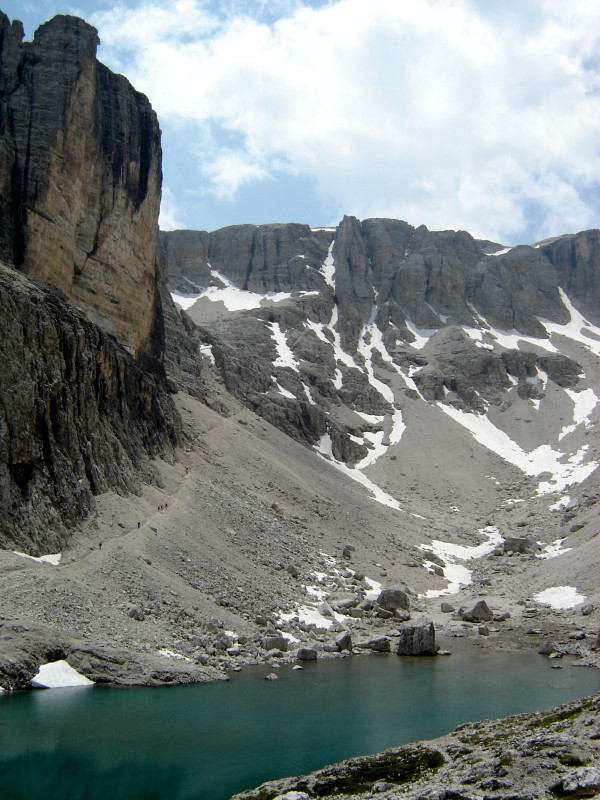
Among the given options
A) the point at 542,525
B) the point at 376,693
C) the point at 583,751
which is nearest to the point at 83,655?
the point at 376,693

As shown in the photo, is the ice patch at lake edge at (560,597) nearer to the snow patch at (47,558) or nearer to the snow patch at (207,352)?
the snow patch at (47,558)

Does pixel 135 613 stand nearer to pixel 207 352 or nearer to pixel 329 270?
pixel 207 352

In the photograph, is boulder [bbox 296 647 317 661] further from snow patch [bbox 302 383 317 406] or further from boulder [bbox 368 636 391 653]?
snow patch [bbox 302 383 317 406]

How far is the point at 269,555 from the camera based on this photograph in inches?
1992

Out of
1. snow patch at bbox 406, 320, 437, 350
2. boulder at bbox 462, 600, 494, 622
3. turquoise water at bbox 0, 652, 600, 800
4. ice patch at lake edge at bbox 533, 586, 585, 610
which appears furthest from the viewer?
snow patch at bbox 406, 320, 437, 350

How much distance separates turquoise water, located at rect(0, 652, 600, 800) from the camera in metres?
20.2

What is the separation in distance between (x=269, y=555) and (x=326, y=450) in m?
45.0

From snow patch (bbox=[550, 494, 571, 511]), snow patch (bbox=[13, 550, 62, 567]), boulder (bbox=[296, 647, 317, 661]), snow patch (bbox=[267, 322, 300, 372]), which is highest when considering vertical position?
snow patch (bbox=[267, 322, 300, 372])

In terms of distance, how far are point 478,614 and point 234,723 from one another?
92.1 ft

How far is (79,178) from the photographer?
189 ft

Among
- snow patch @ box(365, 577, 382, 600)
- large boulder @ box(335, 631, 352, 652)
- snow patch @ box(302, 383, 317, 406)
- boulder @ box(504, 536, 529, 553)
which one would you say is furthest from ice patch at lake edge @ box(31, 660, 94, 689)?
snow patch @ box(302, 383, 317, 406)

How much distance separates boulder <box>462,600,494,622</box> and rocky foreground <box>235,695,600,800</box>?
84.6 ft

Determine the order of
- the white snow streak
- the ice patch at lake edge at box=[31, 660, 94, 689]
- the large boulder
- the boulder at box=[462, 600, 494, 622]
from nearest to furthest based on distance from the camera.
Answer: the ice patch at lake edge at box=[31, 660, 94, 689] < the large boulder < the boulder at box=[462, 600, 494, 622] < the white snow streak

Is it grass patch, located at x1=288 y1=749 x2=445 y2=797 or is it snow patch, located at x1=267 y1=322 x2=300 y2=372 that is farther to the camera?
snow patch, located at x1=267 y1=322 x2=300 y2=372
